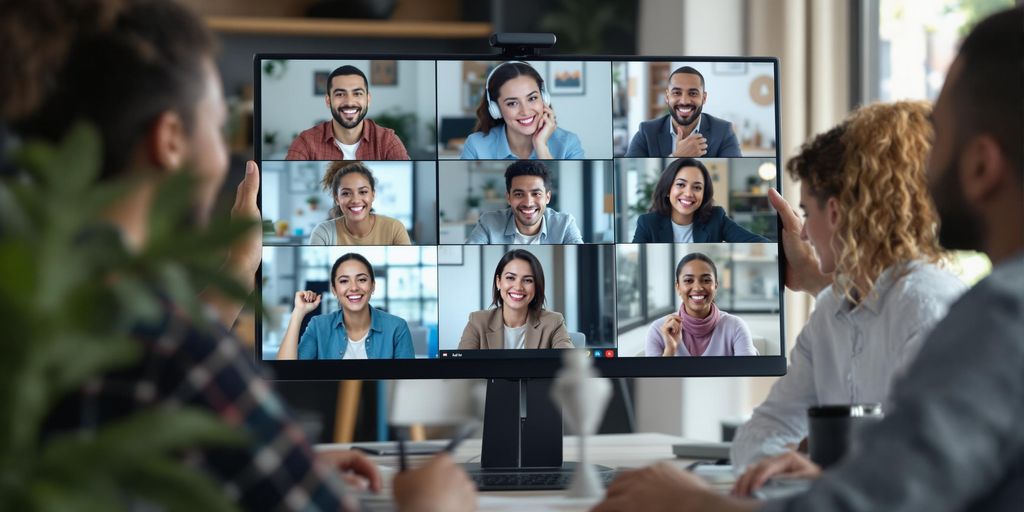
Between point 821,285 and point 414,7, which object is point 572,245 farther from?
point 414,7

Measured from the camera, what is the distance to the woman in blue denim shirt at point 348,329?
1.68 metres

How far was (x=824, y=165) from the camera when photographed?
1866 mm

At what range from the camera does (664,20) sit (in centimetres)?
A: 432

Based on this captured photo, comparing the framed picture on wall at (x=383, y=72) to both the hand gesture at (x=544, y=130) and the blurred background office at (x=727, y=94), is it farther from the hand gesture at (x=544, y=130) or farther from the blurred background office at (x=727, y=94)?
the blurred background office at (x=727, y=94)

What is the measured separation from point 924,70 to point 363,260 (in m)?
2.46

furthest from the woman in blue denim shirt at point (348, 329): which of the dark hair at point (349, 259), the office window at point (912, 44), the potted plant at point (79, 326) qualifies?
the office window at point (912, 44)

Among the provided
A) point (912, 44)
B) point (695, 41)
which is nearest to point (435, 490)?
point (912, 44)

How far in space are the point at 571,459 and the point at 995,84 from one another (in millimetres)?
1003

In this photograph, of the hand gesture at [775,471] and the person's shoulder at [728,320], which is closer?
the hand gesture at [775,471]

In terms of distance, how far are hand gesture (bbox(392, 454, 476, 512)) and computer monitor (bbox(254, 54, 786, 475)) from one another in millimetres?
479

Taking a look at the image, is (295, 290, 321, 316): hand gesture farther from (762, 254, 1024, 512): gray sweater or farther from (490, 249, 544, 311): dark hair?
(762, 254, 1024, 512): gray sweater

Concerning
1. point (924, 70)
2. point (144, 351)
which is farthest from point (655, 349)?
Result: point (924, 70)

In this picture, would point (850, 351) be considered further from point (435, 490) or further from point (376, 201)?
point (435, 490)

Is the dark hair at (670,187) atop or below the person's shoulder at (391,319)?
atop
